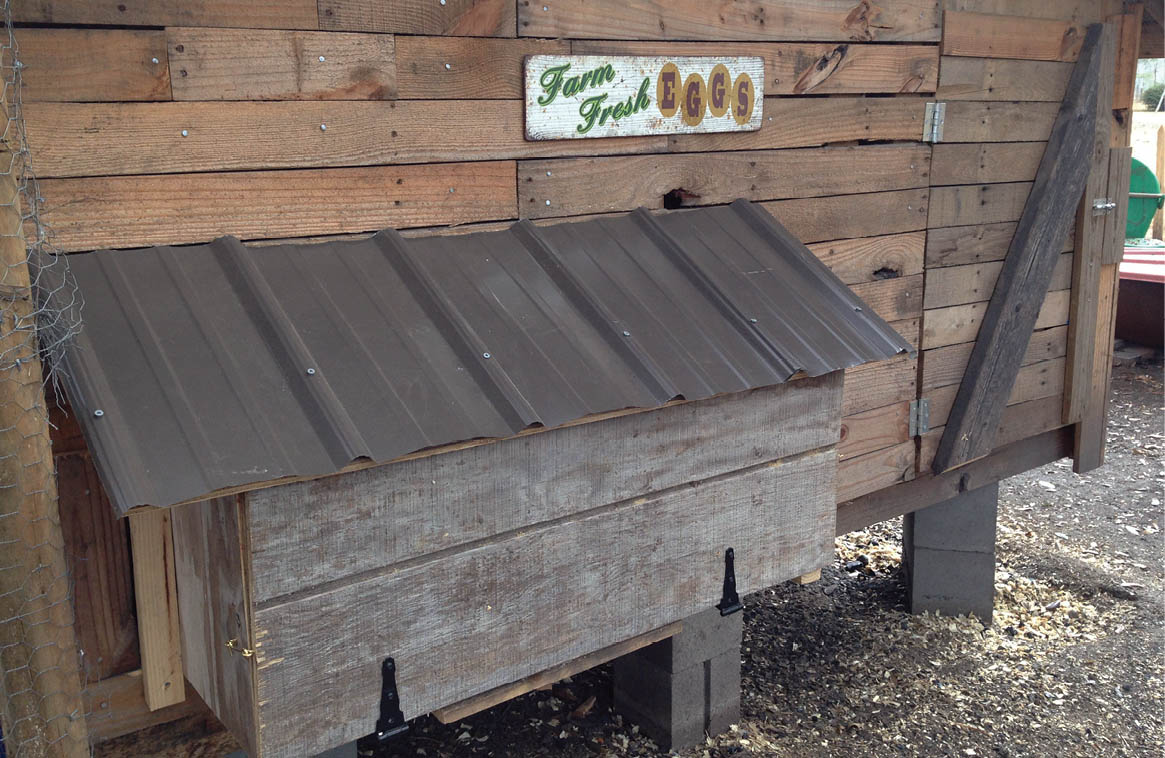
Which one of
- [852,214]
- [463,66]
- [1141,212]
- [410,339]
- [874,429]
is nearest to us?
[410,339]

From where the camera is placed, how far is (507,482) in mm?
2355

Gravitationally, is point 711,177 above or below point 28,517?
above

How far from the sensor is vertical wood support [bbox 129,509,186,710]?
2488 millimetres

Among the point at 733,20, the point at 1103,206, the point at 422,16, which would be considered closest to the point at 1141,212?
the point at 1103,206

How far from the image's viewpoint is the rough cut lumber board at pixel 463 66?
8.91 ft

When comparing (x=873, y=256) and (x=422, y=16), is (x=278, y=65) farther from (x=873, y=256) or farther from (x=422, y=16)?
(x=873, y=256)

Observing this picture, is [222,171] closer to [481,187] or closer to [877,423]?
[481,187]

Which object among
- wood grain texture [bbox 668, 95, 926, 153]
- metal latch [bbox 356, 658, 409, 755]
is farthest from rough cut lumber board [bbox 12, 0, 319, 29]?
metal latch [bbox 356, 658, 409, 755]

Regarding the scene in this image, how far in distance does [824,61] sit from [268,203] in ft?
6.87

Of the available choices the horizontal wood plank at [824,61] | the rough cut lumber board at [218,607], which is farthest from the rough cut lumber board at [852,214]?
the rough cut lumber board at [218,607]

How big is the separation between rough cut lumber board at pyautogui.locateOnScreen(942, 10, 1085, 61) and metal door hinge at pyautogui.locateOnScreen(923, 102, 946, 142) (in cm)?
21

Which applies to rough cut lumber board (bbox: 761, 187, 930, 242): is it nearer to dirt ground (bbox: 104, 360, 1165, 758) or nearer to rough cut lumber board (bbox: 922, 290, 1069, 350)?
rough cut lumber board (bbox: 922, 290, 1069, 350)

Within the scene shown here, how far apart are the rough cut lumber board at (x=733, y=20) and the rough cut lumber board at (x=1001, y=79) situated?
0.20 meters

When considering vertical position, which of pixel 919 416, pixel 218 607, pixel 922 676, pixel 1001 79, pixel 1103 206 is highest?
pixel 1001 79
